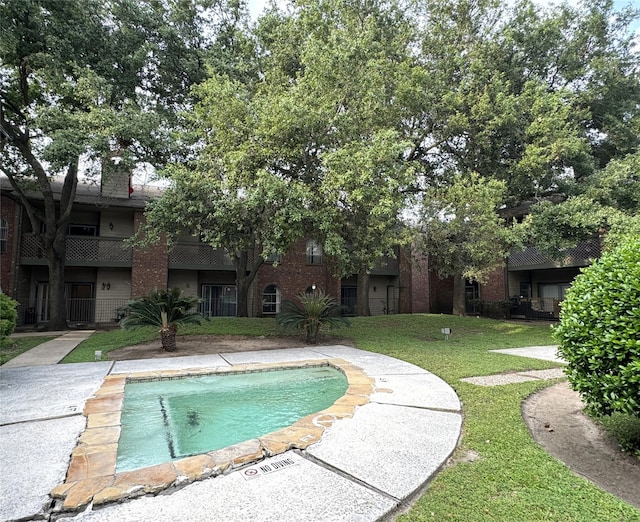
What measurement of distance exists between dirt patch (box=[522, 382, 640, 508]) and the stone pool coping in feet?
6.24

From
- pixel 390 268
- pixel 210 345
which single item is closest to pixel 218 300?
pixel 390 268

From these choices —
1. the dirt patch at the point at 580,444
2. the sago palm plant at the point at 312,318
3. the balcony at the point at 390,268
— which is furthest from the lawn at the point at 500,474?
the balcony at the point at 390,268

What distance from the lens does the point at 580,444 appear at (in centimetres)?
359

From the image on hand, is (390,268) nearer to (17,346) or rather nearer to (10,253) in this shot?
(17,346)

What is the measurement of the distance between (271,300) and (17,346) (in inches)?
466

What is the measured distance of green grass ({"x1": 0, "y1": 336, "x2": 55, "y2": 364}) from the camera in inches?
328

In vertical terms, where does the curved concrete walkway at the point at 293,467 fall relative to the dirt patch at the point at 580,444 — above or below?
above

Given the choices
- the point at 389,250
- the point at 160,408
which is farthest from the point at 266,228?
the point at 160,408

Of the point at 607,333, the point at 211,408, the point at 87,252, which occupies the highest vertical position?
the point at 87,252

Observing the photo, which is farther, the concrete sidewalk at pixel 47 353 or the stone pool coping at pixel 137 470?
the concrete sidewalk at pixel 47 353

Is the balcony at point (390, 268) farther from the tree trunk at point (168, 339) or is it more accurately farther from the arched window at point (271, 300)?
the tree trunk at point (168, 339)

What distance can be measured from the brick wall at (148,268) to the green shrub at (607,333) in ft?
55.9

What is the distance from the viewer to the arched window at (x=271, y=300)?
20.5 metres

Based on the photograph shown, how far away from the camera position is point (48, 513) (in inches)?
89.8
